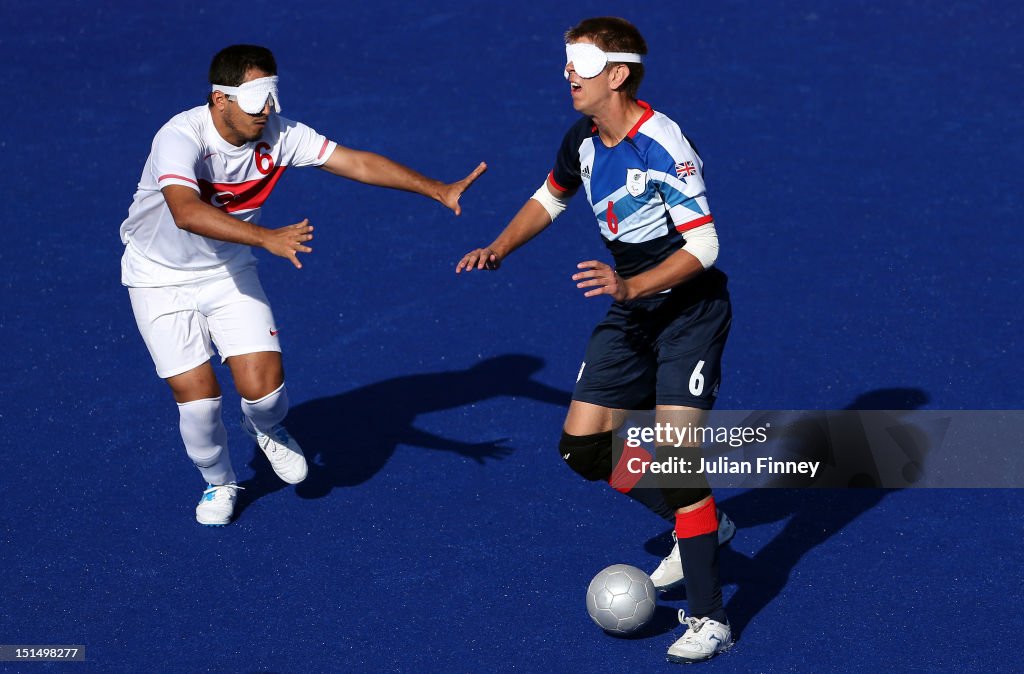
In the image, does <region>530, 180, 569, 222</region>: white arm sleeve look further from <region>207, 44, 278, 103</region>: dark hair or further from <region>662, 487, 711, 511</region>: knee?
<region>662, 487, 711, 511</region>: knee

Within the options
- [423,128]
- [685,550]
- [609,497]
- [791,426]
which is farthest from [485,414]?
[423,128]

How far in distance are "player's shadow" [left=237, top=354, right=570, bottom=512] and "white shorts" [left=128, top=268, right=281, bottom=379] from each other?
0.95m

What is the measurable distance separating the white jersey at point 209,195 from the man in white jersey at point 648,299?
55.2 inches

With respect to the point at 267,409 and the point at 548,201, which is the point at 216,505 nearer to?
the point at 267,409

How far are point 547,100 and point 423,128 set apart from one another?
4.32 ft

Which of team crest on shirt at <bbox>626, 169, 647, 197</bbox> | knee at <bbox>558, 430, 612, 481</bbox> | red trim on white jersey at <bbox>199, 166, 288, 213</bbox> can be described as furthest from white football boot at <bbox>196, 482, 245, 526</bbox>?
team crest on shirt at <bbox>626, 169, 647, 197</bbox>

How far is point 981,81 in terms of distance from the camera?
503 inches

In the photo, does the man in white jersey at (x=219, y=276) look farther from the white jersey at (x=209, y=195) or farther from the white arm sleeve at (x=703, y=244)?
the white arm sleeve at (x=703, y=244)

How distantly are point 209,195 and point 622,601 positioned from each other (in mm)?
3027

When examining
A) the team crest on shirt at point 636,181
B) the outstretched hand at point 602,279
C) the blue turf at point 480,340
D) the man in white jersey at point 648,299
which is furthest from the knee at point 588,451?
the team crest on shirt at point 636,181

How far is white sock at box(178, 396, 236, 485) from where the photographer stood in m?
7.07

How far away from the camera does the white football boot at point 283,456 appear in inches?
293

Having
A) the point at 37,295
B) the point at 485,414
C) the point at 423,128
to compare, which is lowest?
the point at 485,414

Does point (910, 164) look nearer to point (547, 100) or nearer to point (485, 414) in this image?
point (547, 100)
